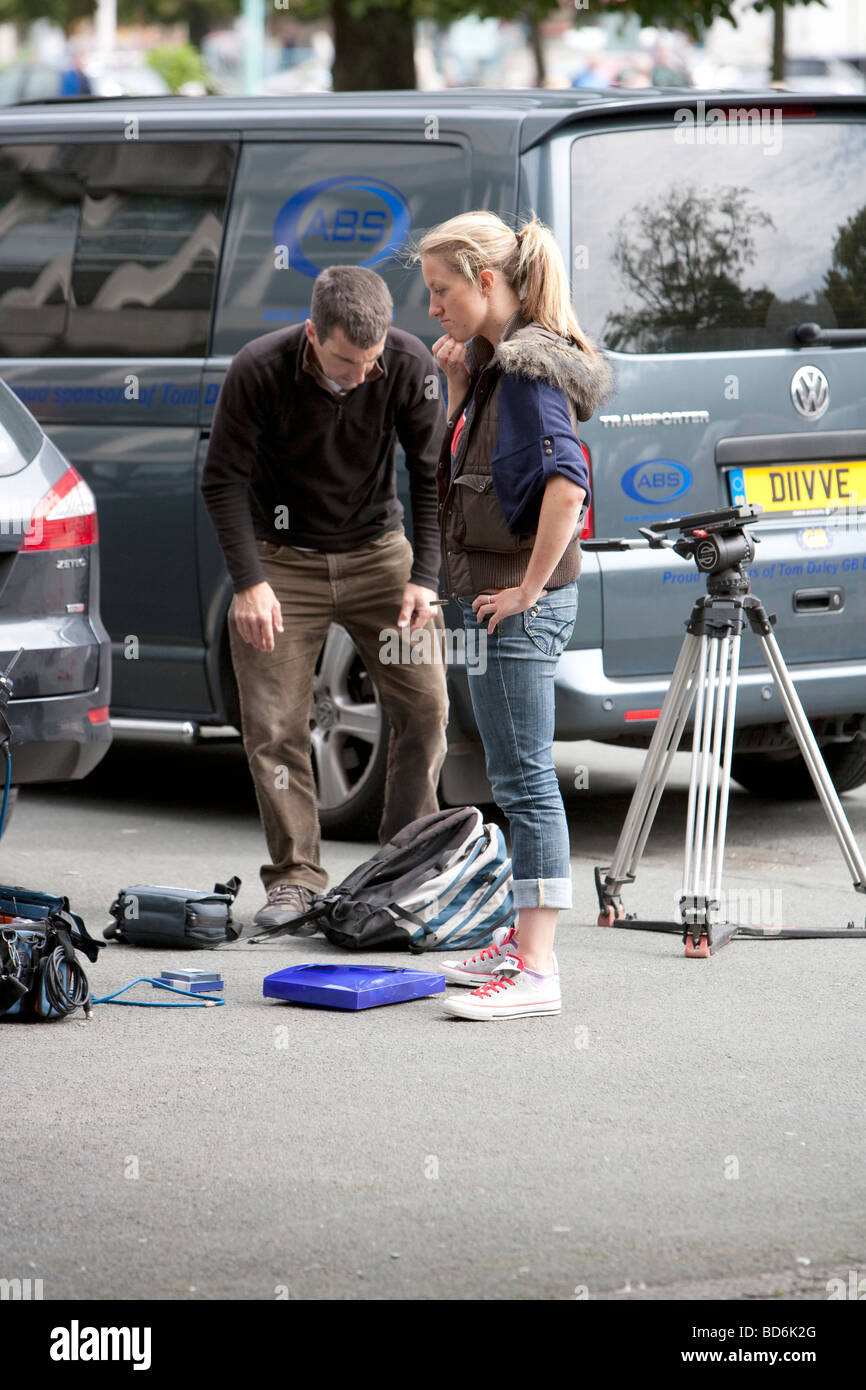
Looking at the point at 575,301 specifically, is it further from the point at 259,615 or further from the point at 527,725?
the point at 527,725

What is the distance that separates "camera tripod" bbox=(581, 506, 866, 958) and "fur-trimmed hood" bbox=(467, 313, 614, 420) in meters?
0.71

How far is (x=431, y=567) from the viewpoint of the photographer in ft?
20.0

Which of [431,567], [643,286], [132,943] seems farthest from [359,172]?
[132,943]

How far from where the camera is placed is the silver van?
21.1ft

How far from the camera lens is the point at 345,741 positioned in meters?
7.04

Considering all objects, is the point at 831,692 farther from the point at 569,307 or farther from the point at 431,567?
the point at 569,307

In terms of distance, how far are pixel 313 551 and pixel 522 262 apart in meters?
1.43

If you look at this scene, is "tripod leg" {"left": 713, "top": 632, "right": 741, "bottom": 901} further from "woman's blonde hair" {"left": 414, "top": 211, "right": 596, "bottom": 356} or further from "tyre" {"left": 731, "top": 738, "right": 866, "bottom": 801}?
"tyre" {"left": 731, "top": 738, "right": 866, "bottom": 801}

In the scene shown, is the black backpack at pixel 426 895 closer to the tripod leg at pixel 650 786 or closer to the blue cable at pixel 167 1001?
the tripod leg at pixel 650 786

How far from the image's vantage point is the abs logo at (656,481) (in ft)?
21.0

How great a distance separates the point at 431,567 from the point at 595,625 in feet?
1.98

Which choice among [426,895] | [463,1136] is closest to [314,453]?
[426,895]

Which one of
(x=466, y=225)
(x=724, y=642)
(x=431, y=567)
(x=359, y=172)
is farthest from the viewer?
(x=359, y=172)

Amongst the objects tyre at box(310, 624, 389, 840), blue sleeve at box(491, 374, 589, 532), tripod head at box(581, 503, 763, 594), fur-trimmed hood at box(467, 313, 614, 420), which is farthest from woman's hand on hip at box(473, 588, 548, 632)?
tyre at box(310, 624, 389, 840)
